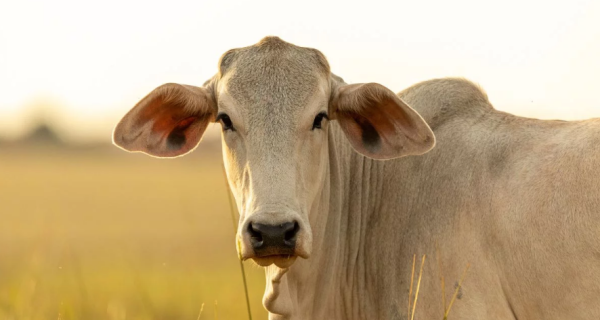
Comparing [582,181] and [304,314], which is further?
[304,314]

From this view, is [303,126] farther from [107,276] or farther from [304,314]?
[107,276]

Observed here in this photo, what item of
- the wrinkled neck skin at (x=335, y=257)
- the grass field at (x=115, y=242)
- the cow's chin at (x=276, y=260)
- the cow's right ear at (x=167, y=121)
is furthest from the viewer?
the grass field at (x=115, y=242)

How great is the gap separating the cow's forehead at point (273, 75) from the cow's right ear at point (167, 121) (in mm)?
293

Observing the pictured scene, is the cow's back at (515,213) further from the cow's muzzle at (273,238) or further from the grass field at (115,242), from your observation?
the grass field at (115,242)

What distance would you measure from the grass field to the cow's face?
1.55ft

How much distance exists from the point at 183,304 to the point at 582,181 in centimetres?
787

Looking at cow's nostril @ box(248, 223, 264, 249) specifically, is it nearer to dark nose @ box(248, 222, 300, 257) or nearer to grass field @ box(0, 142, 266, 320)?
dark nose @ box(248, 222, 300, 257)

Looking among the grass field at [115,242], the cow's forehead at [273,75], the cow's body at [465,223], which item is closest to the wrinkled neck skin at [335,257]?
the cow's body at [465,223]

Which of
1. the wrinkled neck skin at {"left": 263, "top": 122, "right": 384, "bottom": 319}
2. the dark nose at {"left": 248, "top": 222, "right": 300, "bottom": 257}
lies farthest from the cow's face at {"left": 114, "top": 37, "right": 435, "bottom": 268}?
the wrinkled neck skin at {"left": 263, "top": 122, "right": 384, "bottom": 319}

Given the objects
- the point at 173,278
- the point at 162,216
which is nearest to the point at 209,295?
the point at 173,278

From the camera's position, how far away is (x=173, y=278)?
14.4 meters

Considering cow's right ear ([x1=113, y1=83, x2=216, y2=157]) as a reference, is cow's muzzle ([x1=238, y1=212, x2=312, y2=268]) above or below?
below

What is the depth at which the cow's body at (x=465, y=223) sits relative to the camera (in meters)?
5.67

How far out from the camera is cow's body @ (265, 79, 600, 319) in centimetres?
567
